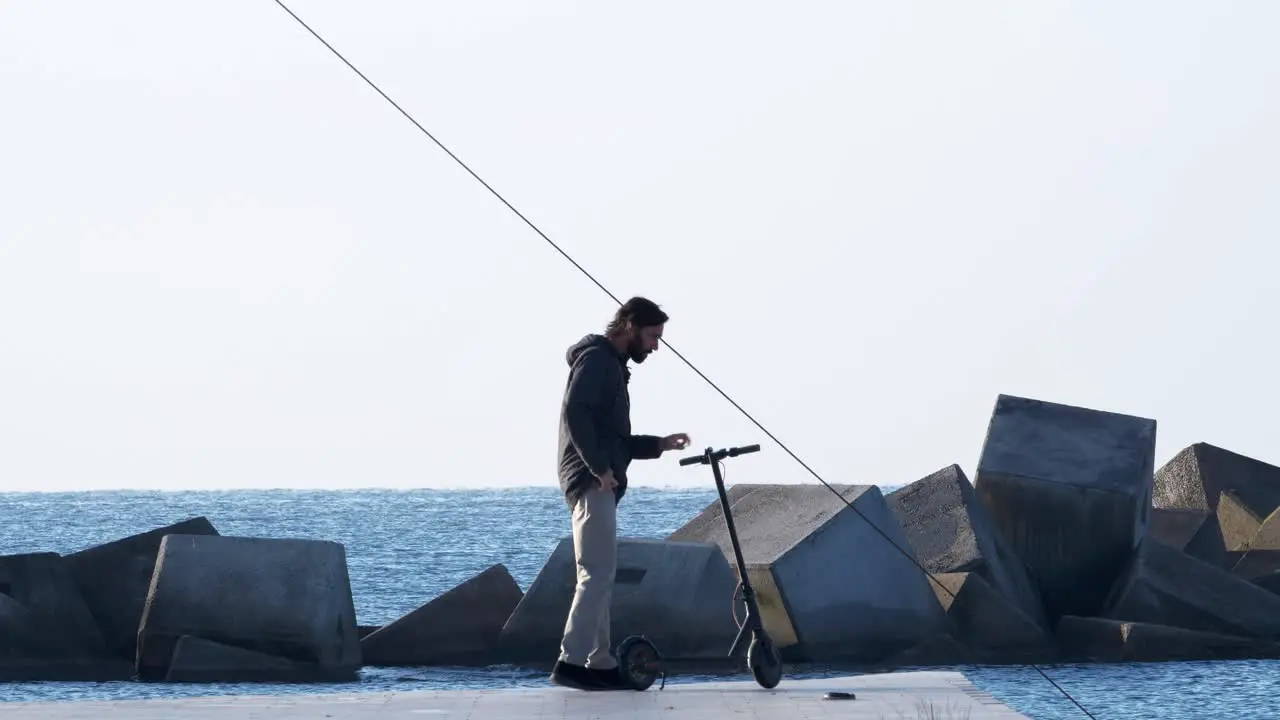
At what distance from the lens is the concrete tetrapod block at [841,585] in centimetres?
1631

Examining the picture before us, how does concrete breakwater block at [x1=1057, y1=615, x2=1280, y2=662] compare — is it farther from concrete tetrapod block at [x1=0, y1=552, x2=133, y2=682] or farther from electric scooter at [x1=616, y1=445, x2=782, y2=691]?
electric scooter at [x1=616, y1=445, x2=782, y2=691]

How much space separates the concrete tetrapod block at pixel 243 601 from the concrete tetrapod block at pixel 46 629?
938 millimetres

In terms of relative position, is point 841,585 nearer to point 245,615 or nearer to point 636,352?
point 245,615

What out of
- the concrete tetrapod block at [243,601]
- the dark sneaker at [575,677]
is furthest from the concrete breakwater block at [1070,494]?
the dark sneaker at [575,677]

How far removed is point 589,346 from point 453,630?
25.8 ft

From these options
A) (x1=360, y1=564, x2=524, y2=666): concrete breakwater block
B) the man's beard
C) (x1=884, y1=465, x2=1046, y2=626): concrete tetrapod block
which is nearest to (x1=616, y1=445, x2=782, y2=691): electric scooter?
the man's beard

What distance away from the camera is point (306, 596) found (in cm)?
1512

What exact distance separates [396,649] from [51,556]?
2.88 meters

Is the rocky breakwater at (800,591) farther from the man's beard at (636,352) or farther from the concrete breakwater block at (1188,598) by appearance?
the man's beard at (636,352)

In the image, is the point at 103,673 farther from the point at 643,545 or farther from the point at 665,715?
the point at 665,715

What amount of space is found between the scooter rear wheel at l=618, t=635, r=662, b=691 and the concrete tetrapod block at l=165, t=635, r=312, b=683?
591cm

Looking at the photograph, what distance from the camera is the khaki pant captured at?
9211mm

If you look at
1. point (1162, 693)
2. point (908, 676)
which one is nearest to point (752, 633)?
point (908, 676)

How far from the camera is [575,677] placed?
Answer: 9375 mm
